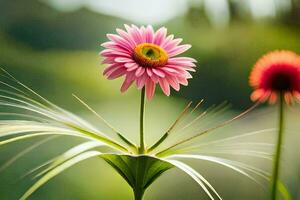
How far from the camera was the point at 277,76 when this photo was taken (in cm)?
58

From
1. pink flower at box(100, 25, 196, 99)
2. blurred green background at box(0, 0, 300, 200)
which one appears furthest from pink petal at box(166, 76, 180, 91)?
blurred green background at box(0, 0, 300, 200)

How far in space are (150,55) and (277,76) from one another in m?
0.16

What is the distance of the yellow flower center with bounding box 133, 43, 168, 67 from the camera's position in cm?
48

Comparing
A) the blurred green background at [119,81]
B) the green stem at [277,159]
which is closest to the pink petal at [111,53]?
the green stem at [277,159]

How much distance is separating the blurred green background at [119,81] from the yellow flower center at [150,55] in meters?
0.70

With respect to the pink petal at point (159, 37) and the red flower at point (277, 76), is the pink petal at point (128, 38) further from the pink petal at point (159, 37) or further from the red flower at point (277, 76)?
the red flower at point (277, 76)

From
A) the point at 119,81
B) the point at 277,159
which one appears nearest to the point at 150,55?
the point at 277,159

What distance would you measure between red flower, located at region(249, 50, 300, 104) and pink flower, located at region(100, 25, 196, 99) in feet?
0.38

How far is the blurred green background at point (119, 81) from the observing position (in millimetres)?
1293

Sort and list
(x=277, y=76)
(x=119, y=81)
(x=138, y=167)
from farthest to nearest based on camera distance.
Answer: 1. (x=119, y=81)
2. (x=277, y=76)
3. (x=138, y=167)

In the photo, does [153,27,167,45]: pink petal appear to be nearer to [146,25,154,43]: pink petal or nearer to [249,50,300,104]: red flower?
[146,25,154,43]: pink petal

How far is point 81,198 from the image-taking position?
4.14 feet

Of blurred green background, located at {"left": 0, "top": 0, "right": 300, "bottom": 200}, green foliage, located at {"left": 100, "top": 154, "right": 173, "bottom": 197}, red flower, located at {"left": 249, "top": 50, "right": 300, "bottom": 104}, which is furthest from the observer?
blurred green background, located at {"left": 0, "top": 0, "right": 300, "bottom": 200}

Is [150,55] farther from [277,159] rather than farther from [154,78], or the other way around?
[277,159]
